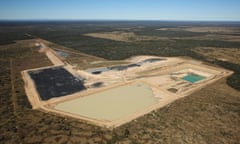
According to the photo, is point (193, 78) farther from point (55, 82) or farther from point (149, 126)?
point (55, 82)

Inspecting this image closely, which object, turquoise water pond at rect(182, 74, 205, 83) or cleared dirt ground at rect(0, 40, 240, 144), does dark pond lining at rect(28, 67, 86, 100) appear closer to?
cleared dirt ground at rect(0, 40, 240, 144)

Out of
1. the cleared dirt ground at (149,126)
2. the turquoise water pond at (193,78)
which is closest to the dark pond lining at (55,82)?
the cleared dirt ground at (149,126)

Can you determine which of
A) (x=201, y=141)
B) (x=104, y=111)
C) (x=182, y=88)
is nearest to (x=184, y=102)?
(x=182, y=88)

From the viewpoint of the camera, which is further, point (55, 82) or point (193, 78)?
point (193, 78)

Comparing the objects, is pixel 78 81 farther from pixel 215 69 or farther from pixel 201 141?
pixel 215 69

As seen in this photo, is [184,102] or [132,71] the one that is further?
[132,71]

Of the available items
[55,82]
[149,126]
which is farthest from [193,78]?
[55,82]

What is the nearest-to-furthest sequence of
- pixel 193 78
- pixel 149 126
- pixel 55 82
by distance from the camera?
pixel 149 126, pixel 55 82, pixel 193 78

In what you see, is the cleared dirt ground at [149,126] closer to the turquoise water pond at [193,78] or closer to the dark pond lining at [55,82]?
the dark pond lining at [55,82]

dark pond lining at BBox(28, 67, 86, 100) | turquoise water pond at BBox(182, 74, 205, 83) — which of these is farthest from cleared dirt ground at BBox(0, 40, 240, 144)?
turquoise water pond at BBox(182, 74, 205, 83)
